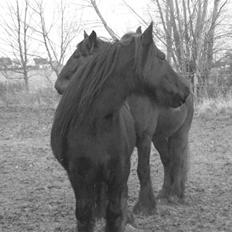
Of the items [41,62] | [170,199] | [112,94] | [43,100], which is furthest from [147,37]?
[41,62]

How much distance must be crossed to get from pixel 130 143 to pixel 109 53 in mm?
884

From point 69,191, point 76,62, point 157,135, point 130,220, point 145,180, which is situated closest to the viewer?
point 76,62

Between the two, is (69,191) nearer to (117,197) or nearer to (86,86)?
(117,197)

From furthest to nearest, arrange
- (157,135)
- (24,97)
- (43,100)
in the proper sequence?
(24,97) < (43,100) < (157,135)

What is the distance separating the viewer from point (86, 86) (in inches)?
118

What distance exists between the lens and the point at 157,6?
19219 millimetres

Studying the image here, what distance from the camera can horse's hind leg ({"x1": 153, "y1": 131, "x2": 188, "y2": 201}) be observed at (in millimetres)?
5176

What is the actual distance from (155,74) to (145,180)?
6.55 ft

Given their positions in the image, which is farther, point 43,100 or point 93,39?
point 43,100

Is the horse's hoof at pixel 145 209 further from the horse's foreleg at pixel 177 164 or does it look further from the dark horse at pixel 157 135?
the horse's foreleg at pixel 177 164

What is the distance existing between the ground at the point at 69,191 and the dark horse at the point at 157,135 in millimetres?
226

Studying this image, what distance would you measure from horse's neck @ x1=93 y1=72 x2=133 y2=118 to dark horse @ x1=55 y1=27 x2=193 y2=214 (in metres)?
0.59

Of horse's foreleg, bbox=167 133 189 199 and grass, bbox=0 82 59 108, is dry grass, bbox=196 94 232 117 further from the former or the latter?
horse's foreleg, bbox=167 133 189 199

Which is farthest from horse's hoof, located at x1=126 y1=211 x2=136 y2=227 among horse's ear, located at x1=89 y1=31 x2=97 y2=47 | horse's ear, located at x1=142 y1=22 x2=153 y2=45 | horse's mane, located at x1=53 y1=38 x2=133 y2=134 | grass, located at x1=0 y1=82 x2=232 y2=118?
grass, located at x1=0 y1=82 x2=232 y2=118
